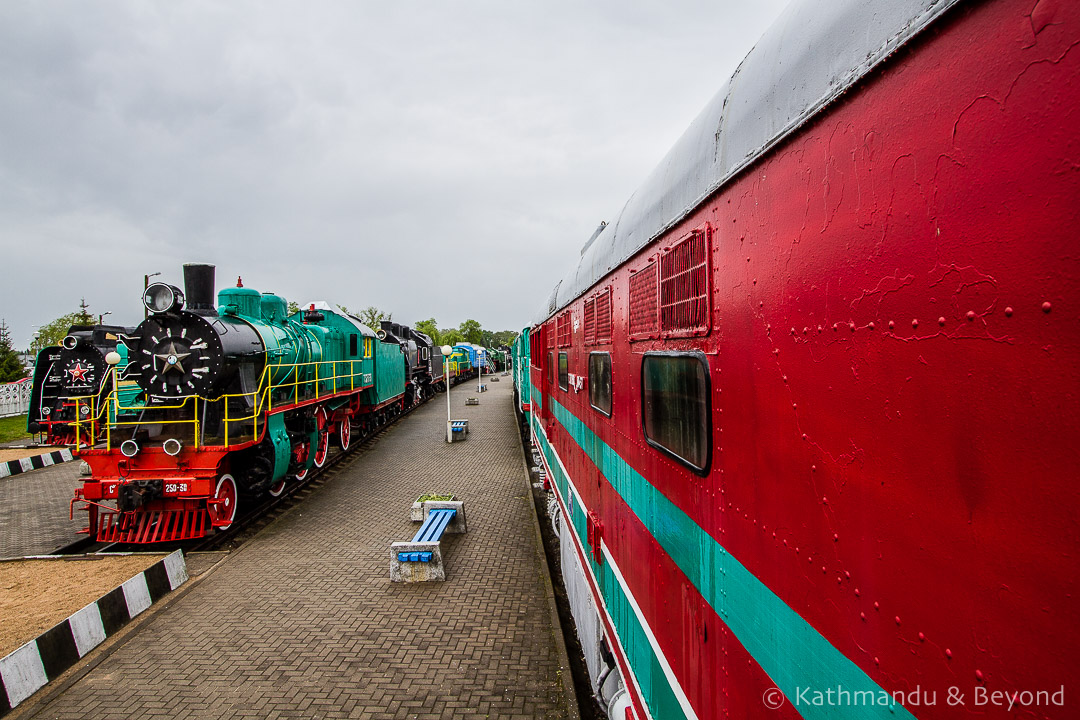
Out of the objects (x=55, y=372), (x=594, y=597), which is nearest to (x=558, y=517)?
(x=594, y=597)

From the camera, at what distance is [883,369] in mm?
1160

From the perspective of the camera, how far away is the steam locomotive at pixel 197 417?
25.2 feet

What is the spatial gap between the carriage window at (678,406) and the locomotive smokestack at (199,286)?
30.2 ft

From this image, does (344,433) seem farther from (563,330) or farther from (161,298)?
(563,330)

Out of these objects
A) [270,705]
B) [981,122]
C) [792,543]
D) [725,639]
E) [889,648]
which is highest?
[981,122]

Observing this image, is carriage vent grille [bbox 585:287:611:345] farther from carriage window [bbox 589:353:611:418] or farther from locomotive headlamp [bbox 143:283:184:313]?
locomotive headlamp [bbox 143:283:184:313]

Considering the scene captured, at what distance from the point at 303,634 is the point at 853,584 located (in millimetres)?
5769

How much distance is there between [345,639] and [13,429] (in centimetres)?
2235

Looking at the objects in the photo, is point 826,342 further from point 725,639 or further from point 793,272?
point 725,639

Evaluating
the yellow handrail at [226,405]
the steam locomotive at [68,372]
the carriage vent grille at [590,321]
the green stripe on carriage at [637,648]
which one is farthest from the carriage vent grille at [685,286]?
the steam locomotive at [68,372]

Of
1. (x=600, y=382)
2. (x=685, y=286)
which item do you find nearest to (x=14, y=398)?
(x=600, y=382)

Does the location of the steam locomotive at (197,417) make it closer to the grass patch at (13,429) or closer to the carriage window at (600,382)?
the carriage window at (600,382)

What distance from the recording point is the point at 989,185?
918mm

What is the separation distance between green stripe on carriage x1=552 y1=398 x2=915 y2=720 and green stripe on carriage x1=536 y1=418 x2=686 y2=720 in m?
0.59
